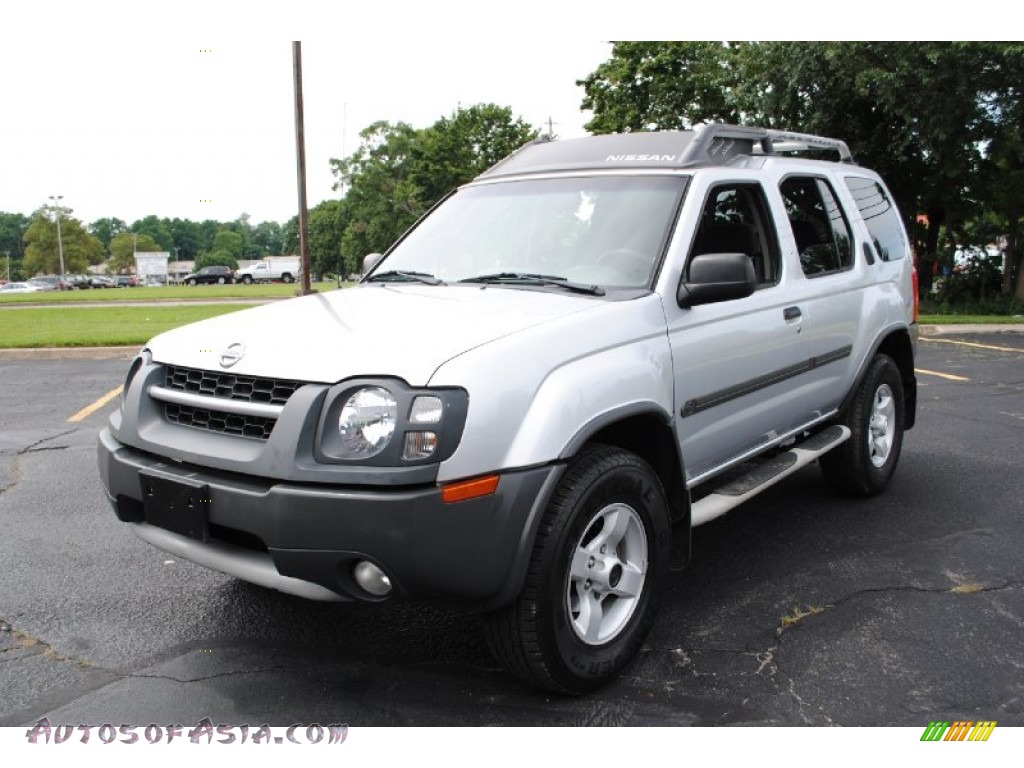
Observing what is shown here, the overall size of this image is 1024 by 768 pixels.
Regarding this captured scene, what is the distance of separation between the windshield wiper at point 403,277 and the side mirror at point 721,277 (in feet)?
3.64

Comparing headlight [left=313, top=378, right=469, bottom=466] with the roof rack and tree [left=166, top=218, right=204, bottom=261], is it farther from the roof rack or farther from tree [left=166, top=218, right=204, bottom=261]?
tree [left=166, top=218, right=204, bottom=261]

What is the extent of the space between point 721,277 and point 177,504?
2.11 m

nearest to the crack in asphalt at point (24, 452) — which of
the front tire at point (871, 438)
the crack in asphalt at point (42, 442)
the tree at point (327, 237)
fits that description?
the crack in asphalt at point (42, 442)

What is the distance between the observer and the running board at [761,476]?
3670mm

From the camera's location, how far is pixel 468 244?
4.11m

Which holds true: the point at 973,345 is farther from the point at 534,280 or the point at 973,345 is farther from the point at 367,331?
the point at 367,331

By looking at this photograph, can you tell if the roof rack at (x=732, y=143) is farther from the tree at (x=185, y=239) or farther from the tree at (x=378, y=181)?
the tree at (x=185, y=239)

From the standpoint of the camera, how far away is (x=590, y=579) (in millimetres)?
3055

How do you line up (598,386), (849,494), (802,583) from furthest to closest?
(849,494) < (802,583) < (598,386)

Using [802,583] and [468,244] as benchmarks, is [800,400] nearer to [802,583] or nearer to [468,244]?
[802,583]

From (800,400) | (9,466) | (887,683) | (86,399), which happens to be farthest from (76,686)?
(86,399)

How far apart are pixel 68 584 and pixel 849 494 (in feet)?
14.0

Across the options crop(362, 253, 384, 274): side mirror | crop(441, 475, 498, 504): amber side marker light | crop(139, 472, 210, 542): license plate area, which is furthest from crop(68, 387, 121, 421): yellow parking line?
crop(441, 475, 498, 504): amber side marker light

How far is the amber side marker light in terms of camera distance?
2.61m
